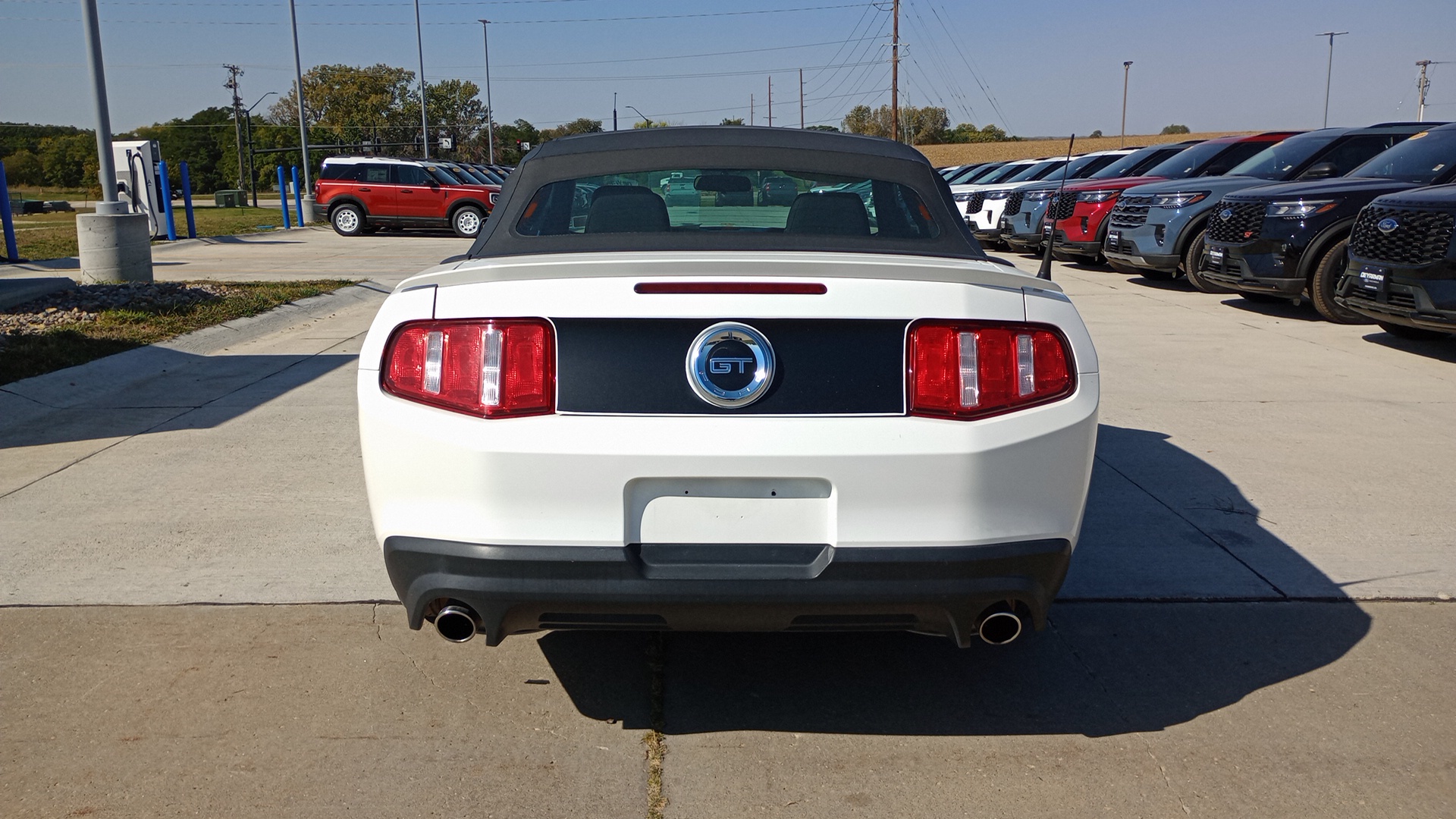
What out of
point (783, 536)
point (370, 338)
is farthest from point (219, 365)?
point (783, 536)

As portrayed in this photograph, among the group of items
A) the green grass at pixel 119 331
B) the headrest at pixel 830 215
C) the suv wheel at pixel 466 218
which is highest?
the headrest at pixel 830 215

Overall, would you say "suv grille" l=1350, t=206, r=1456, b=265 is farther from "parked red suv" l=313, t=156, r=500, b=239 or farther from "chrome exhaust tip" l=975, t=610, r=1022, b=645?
"parked red suv" l=313, t=156, r=500, b=239

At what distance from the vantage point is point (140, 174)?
22.2m

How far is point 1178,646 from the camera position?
3.61 m

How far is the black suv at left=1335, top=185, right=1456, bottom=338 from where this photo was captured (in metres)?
8.20

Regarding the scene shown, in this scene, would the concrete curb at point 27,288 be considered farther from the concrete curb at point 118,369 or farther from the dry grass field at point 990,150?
the dry grass field at point 990,150

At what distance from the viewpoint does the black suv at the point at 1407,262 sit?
8203 millimetres

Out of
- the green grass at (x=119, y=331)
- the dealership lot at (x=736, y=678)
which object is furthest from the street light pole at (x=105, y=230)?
the dealership lot at (x=736, y=678)

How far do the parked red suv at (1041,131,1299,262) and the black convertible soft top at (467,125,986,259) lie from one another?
11.4 metres

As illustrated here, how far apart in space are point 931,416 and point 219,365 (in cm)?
Result: 733

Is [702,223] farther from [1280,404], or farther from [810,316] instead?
[1280,404]

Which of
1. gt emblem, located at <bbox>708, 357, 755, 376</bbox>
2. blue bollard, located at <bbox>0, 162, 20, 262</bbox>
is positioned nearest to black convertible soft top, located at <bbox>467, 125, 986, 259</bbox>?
gt emblem, located at <bbox>708, 357, 755, 376</bbox>

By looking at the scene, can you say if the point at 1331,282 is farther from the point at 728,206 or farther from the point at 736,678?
the point at 736,678

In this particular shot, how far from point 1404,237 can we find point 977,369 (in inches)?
293
